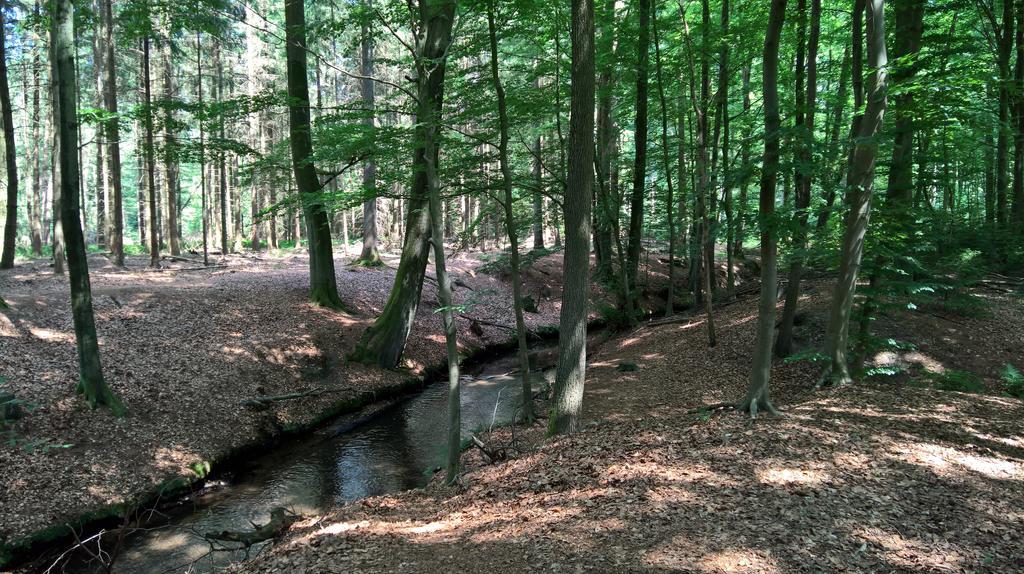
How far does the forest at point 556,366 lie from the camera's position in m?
4.91

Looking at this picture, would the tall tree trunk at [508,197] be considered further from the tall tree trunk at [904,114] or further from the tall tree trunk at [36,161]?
the tall tree trunk at [36,161]

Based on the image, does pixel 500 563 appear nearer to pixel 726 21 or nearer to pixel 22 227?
pixel 726 21

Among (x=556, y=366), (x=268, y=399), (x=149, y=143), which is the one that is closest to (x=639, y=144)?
(x=556, y=366)

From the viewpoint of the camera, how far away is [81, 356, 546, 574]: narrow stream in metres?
6.73

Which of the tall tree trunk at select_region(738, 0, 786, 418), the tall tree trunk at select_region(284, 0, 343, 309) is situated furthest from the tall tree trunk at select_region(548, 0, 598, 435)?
the tall tree trunk at select_region(284, 0, 343, 309)

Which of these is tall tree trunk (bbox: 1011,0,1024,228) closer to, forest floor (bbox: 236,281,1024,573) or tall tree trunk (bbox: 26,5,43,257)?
forest floor (bbox: 236,281,1024,573)

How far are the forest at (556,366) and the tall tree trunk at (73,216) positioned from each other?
Result: 52mm

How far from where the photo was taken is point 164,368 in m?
10.5

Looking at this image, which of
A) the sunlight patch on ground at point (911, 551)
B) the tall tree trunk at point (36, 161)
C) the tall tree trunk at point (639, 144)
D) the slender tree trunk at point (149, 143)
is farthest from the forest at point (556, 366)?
the tall tree trunk at point (36, 161)

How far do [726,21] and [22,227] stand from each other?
5609 centimetres

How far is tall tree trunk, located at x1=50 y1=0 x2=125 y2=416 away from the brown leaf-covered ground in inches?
13.3

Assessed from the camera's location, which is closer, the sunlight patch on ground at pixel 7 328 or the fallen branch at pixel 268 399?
the sunlight patch on ground at pixel 7 328

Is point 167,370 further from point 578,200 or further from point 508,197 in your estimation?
point 578,200

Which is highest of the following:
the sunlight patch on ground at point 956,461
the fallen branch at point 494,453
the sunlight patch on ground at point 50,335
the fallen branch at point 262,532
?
the sunlight patch on ground at point 50,335
